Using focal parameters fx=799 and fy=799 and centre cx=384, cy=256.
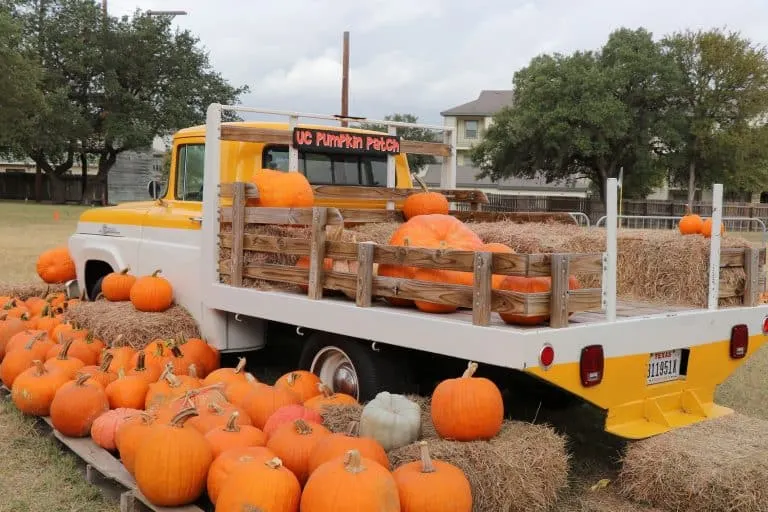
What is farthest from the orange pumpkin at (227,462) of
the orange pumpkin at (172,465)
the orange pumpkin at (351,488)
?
the orange pumpkin at (351,488)

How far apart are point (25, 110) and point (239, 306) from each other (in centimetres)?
3811

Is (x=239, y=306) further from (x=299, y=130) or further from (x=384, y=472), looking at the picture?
(x=384, y=472)

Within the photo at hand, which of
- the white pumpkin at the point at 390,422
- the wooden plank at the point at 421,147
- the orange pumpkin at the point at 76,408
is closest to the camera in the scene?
the white pumpkin at the point at 390,422

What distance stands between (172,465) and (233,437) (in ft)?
1.38

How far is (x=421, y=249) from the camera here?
14.5 feet

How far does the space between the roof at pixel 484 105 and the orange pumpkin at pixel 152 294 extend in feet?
220

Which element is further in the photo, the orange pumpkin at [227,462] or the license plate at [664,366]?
the license plate at [664,366]

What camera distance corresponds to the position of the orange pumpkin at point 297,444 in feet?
13.3

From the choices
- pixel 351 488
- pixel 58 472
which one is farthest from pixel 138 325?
pixel 351 488

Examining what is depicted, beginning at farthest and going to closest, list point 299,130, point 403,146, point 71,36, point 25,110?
point 71,36 < point 25,110 < point 403,146 < point 299,130

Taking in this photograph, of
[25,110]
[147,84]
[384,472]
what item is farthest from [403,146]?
[147,84]

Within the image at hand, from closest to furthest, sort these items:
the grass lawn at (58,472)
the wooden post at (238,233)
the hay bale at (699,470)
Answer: the hay bale at (699,470) → the grass lawn at (58,472) → the wooden post at (238,233)

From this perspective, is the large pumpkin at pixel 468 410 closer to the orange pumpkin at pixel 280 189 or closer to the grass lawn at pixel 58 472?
the grass lawn at pixel 58 472

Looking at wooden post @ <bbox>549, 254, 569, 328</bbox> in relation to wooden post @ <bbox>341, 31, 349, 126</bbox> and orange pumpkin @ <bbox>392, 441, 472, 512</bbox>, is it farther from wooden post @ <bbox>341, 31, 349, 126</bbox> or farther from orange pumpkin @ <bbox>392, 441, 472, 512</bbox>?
wooden post @ <bbox>341, 31, 349, 126</bbox>
